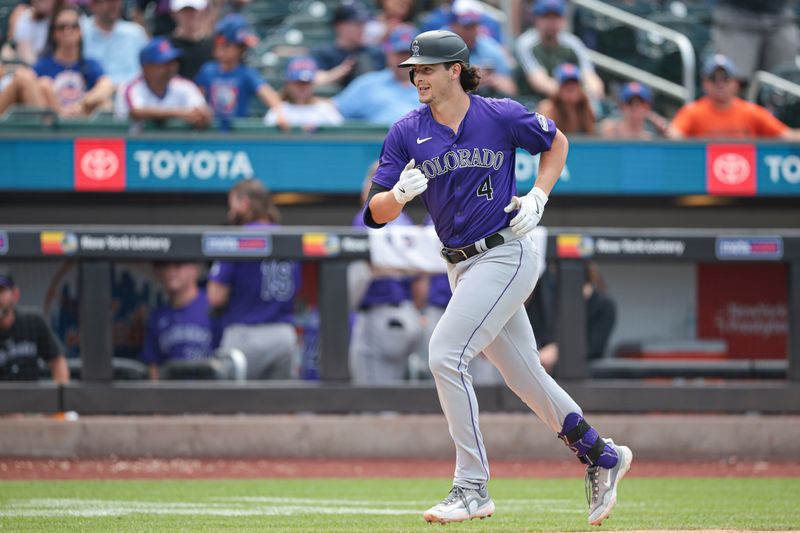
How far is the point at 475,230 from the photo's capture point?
4910mm

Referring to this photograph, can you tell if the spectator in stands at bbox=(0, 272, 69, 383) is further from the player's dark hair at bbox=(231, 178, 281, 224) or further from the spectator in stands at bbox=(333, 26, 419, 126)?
the spectator in stands at bbox=(333, 26, 419, 126)

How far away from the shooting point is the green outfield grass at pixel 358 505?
5.17 m

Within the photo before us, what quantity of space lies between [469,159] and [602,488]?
1.42 m

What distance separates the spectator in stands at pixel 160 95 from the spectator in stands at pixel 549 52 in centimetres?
283

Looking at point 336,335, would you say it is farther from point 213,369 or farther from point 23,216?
point 23,216

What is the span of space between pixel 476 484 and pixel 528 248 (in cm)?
97

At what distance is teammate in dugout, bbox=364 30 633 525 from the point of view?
481cm

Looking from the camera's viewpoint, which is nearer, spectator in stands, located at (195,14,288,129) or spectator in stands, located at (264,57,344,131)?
spectator in stands, located at (264,57,344,131)

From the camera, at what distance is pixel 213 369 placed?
27.0 ft

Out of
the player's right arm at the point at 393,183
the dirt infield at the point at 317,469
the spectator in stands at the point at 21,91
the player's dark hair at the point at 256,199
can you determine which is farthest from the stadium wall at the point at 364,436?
the player's right arm at the point at 393,183

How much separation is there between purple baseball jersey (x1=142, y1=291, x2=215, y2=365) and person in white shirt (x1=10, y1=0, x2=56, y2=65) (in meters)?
3.76

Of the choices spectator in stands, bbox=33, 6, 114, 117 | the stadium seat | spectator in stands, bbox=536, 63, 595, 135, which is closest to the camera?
the stadium seat

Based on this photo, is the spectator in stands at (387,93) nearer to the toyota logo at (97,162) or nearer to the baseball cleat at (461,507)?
the toyota logo at (97,162)

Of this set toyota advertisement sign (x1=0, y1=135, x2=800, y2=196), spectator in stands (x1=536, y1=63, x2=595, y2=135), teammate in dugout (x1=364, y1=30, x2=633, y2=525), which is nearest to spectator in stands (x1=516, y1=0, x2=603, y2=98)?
spectator in stands (x1=536, y1=63, x2=595, y2=135)
